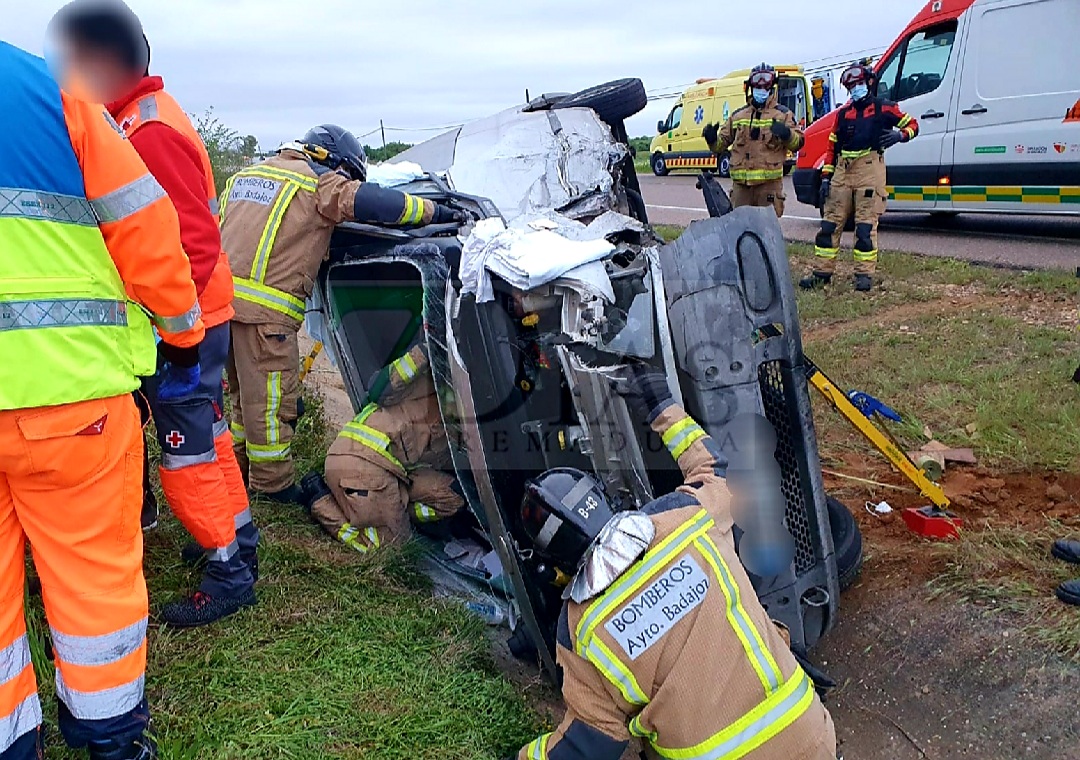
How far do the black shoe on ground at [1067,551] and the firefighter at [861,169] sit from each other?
14.3 feet

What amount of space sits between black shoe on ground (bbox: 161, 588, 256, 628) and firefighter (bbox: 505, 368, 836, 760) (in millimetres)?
1311

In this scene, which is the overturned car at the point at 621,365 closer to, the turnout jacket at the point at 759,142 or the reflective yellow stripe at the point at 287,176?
the reflective yellow stripe at the point at 287,176

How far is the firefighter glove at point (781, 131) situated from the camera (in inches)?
297

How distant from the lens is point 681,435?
227cm

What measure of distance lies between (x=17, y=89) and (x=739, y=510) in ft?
6.57

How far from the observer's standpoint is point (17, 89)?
1752 millimetres

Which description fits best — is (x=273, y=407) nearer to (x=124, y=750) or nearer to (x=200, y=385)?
(x=200, y=385)

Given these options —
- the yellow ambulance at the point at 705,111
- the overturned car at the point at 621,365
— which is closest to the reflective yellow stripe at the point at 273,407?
the overturned car at the point at 621,365

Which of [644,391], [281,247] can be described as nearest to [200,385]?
[281,247]

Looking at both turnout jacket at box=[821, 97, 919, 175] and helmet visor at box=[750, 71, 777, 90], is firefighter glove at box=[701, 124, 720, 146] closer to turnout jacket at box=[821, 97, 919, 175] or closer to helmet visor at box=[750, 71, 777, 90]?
helmet visor at box=[750, 71, 777, 90]

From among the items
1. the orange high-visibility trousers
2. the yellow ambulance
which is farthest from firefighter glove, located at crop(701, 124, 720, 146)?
the yellow ambulance

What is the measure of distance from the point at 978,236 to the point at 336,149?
737 cm

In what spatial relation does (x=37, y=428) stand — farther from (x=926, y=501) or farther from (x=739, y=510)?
(x=926, y=501)

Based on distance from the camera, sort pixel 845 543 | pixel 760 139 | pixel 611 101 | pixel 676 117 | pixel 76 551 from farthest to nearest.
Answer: pixel 676 117 → pixel 760 139 → pixel 611 101 → pixel 845 543 → pixel 76 551
